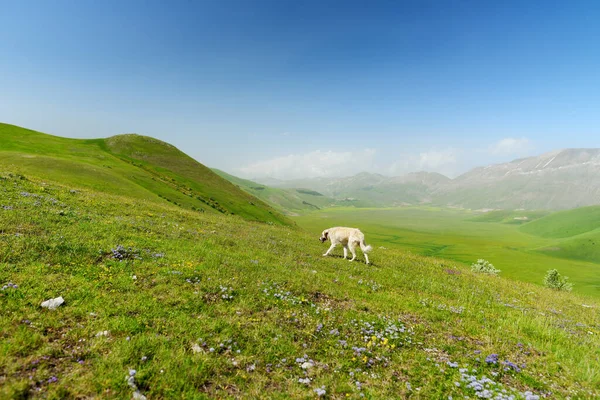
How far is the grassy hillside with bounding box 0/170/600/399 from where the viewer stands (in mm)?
5949

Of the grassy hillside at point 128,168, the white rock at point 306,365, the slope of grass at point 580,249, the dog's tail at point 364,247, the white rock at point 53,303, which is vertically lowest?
the slope of grass at point 580,249

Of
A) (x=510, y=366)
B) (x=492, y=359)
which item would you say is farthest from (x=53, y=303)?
(x=510, y=366)

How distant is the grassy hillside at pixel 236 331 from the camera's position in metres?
5.95

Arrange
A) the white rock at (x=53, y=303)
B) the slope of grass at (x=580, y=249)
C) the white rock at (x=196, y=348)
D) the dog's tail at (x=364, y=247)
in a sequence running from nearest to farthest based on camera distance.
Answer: the white rock at (x=196, y=348) → the white rock at (x=53, y=303) → the dog's tail at (x=364, y=247) → the slope of grass at (x=580, y=249)

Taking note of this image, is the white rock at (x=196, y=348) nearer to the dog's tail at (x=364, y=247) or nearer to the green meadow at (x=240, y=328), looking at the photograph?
the green meadow at (x=240, y=328)

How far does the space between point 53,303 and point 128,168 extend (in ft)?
212

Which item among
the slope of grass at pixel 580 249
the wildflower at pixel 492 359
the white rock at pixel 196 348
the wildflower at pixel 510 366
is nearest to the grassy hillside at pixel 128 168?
the white rock at pixel 196 348

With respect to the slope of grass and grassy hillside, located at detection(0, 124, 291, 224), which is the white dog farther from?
the slope of grass

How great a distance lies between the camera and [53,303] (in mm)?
7629

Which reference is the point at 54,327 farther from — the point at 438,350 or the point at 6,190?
the point at 6,190

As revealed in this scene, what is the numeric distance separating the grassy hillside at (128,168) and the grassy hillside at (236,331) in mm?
32207

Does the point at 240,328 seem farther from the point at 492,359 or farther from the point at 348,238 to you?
the point at 348,238

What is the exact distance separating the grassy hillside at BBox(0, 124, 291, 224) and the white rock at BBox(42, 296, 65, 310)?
3581cm

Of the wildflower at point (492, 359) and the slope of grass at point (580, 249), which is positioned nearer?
the wildflower at point (492, 359)
